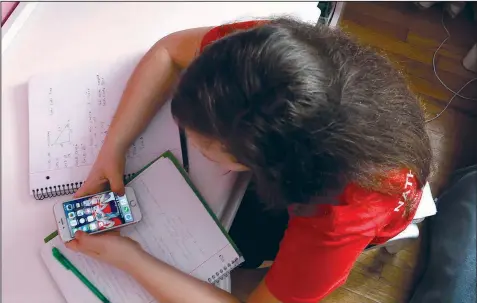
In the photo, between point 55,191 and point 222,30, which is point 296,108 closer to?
point 222,30

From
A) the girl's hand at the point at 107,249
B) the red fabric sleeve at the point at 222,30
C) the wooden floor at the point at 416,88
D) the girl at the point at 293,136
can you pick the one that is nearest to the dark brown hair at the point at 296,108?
the girl at the point at 293,136

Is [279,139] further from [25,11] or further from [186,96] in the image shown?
[25,11]

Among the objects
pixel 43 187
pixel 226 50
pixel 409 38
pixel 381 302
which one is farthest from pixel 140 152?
pixel 409 38

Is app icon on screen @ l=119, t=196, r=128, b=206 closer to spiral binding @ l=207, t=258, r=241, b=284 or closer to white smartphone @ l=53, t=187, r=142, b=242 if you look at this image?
white smartphone @ l=53, t=187, r=142, b=242

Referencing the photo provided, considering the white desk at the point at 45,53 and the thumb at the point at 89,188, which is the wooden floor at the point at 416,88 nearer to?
the white desk at the point at 45,53

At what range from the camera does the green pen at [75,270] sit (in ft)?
2.19

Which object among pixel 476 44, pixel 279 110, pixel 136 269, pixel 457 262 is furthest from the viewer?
pixel 476 44

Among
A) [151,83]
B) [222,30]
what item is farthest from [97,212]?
[222,30]

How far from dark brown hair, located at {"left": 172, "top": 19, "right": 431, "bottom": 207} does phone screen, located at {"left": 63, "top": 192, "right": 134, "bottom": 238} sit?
0.19 meters

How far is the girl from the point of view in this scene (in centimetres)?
51

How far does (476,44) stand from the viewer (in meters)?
1.43

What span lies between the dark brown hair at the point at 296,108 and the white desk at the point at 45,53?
0.27 metres

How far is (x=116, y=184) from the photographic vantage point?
0.71 m

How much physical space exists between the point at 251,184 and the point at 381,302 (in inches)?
26.5
